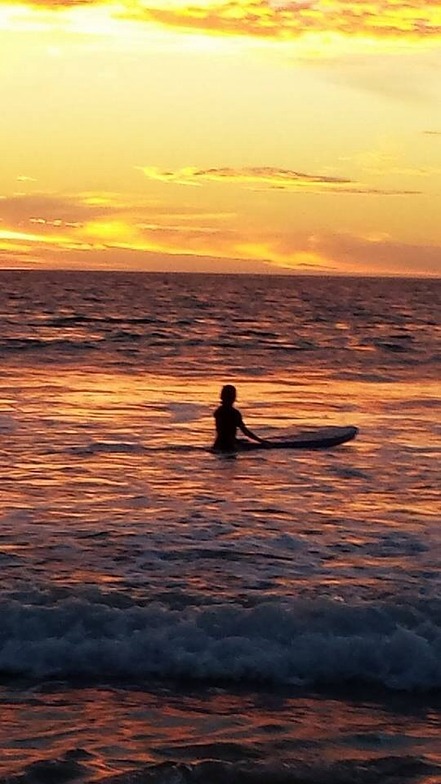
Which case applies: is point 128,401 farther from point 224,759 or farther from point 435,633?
point 224,759

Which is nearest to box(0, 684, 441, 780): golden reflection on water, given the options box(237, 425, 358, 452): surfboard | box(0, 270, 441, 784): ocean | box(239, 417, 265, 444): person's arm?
box(0, 270, 441, 784): ocean

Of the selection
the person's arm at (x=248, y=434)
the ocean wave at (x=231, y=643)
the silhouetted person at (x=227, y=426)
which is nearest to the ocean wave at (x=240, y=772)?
the ocean wave at (x=231, y=643)

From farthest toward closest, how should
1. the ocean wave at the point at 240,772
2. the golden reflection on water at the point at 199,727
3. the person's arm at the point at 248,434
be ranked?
the person's arm at the point at 248,434, the golden reflection on water at the point at 199,727, the ocean wave at the point at 240,772

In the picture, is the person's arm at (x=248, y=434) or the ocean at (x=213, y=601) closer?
the ocean at (x=213, y=601)

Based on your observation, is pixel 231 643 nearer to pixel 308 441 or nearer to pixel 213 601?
pixel 213 601

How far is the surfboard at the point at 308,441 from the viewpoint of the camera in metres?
18.5

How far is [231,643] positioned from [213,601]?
0.93 metres

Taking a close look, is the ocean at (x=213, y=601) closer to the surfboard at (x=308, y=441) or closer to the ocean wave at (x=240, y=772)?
the ocean wave at (x=240, y=772)

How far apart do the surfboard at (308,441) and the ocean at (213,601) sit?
234mm

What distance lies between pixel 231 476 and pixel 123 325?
40505 millimetres

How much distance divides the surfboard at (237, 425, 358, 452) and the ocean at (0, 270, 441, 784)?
0.77ft

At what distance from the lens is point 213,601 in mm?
9523

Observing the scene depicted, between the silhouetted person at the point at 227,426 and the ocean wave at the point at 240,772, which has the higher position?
the silhouetted person at the point at 227,426

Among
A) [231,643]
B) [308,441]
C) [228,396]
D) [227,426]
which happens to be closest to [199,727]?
[231,643]
